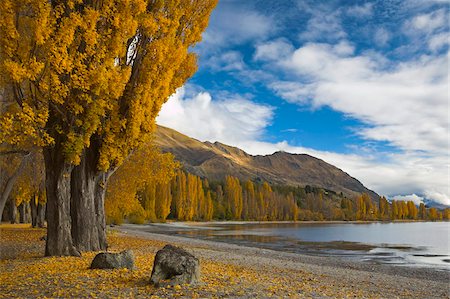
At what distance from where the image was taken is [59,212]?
15539 millimetres

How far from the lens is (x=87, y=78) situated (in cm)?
1391

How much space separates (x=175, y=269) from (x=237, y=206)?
126766 millimetres

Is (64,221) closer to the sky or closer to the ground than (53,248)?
closer to the sky

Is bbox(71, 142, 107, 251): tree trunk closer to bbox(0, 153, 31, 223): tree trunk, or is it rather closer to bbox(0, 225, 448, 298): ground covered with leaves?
bbox(0, 153, 31, 223): tree trunk

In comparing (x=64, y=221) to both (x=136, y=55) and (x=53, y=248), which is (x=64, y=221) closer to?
(x=53, y=248)

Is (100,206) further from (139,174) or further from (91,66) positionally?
(91,66)

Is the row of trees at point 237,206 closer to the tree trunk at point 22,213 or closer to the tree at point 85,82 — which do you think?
the tree trunk at point 22,213

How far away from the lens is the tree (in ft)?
44.1

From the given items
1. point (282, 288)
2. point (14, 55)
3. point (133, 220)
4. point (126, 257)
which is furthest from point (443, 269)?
point (133, 220)

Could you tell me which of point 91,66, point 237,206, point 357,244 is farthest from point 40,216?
point 237,206

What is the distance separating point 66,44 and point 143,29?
14.8 feet

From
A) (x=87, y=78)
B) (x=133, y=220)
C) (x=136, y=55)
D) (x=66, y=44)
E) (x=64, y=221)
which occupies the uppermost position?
(x=136, y=55)

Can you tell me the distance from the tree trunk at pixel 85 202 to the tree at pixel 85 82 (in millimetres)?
44

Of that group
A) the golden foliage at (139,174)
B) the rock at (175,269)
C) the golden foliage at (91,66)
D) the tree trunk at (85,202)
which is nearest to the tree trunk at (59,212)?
the golden foliage at (91,66)
